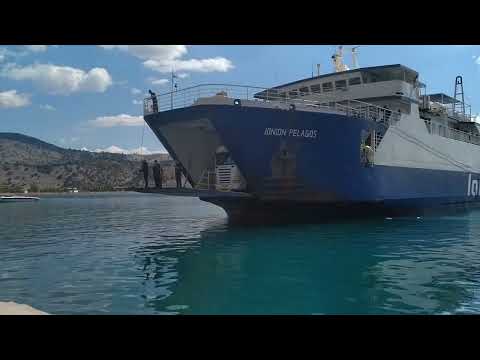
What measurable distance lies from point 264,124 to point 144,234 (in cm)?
741

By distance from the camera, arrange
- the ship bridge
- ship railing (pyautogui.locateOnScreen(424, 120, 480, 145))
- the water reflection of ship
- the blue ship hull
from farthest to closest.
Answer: ship railing (pyautogui.locateOnScreen(424, 120, 480, 145))
the ship bridge
the blue ship hull
the water reflection of ship

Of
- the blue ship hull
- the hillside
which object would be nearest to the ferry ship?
the blue ship hull

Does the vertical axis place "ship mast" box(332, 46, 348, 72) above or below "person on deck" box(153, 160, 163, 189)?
above

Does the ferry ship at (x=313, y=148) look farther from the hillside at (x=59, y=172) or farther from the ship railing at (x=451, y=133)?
the hillside at (x=59, y=172)

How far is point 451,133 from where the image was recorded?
27609 millimetres

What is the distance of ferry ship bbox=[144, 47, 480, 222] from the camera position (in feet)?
52.3

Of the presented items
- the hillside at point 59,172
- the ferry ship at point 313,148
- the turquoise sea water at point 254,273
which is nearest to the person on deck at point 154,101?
the ferry ship at point 313,148

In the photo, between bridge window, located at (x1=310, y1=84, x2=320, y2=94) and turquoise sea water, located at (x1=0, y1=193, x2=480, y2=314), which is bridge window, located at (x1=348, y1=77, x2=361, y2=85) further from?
turquoise sea water, located at (x1=0, y1=193, x2=480, y2=314)

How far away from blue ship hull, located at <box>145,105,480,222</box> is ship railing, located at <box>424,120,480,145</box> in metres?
7.58

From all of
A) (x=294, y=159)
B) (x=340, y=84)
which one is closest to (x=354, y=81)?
(x=340, y=84)

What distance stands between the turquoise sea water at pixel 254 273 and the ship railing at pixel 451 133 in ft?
32.6

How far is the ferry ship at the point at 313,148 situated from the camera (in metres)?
15.9
